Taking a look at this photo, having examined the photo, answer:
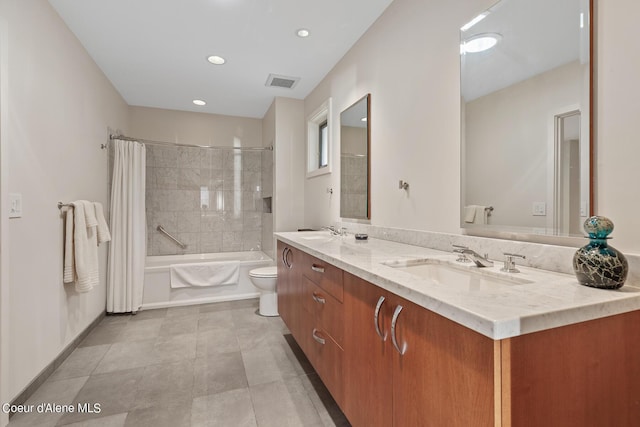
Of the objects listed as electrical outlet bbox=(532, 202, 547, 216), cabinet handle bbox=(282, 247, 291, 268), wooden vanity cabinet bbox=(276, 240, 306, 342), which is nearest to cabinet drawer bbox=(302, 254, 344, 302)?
wooden vanity cabinet bbox=(276, 240, 306, 342)

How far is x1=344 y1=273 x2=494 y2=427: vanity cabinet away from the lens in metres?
0.70

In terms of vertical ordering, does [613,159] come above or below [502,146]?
below

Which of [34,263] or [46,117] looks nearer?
[34,263]

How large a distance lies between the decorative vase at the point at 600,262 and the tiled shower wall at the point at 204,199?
4146mm

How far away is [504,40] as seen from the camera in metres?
1.30

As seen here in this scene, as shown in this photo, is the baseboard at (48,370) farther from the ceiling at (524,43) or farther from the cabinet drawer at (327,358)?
the ceiling at (524,43)

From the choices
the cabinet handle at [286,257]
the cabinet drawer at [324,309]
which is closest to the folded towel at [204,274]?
the cabinet handle at [286,257]

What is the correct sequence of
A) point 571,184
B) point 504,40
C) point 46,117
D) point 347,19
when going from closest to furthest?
point 571,184 → point 504,40 → point 46,117 → point 347,19

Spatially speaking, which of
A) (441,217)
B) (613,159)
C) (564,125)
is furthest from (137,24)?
(613,159)

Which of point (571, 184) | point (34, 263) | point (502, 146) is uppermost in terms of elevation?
point (502, 146)

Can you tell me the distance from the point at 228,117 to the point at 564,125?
427 centimetres

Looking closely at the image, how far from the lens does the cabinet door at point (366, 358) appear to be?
1.05 metres

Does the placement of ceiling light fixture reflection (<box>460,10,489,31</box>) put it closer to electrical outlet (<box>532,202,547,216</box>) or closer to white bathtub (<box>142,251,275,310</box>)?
electrical outlet (<box>532,202,547,216</box>)

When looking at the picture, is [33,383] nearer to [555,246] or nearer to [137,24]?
[137,24]
